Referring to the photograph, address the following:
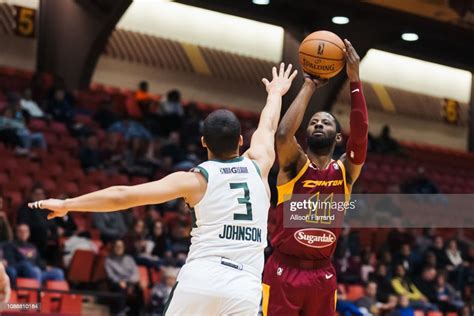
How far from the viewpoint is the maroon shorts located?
620cm

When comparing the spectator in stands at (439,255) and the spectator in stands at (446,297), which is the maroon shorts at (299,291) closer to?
the spectator in stands at (446,297)

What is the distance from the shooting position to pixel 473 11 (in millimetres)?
18219

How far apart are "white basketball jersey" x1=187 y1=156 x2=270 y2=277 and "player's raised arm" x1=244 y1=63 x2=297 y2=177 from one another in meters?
0.26

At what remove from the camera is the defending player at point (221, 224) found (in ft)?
15.4

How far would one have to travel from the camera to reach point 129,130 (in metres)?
17.0

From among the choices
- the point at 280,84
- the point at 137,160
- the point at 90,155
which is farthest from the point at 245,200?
the point at 137,160

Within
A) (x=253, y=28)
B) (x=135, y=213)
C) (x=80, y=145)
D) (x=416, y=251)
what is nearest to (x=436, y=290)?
(x=416, y=251)

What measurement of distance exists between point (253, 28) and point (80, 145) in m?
8.24

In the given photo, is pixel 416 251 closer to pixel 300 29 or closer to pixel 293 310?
pixel 300 29

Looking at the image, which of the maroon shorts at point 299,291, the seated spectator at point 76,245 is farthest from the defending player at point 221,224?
the seated spectator at point 76,245

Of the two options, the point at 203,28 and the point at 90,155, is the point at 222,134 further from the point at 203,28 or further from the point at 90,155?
the point at 203,28

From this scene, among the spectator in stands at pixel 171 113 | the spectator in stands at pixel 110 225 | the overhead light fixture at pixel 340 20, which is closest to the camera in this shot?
the spectator in stands at pixel 110 225

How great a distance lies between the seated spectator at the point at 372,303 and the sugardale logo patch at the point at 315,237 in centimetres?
742

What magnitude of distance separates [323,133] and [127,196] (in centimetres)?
230
